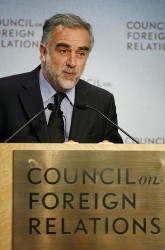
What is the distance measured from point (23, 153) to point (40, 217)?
192mm

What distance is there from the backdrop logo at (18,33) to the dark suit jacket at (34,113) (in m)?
0.62

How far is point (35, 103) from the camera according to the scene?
2.63 meters

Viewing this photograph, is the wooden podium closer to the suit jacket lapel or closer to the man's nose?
the suit jacket lapel

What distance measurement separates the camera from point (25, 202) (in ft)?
5.52

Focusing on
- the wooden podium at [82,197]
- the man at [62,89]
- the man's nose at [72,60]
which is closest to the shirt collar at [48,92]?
the man at [62,89]

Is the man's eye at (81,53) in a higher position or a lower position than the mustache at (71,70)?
higher

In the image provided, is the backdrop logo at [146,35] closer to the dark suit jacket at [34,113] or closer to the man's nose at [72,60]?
the dark suit jacket at [34,113]

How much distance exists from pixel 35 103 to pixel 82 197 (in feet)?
3.33

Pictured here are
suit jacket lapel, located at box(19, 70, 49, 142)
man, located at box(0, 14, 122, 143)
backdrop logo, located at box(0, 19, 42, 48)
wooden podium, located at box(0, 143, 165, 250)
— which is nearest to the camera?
wooden podium, located at box(0, 143, 165, 250)

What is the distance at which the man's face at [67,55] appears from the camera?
2641 millimetres

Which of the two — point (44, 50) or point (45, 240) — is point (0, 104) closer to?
point (44, 50)

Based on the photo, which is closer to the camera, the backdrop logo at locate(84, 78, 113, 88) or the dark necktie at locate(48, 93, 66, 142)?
the dark necktie at locate(48, 93, 66, 142)

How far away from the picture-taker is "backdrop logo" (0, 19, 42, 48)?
3.39 metres

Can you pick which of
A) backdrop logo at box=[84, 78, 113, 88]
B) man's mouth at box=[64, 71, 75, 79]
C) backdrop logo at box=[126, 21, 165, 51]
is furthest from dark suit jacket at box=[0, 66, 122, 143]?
backdrop logo at box=[126, 21, 165, 51]
